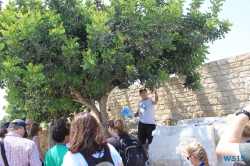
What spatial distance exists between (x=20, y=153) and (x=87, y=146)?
4.06 feet

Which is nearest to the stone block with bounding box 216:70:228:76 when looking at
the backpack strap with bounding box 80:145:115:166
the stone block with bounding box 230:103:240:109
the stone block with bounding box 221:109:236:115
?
the stone block with bounding box 230:103:240:109

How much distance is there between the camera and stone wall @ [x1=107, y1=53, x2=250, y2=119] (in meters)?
7.30

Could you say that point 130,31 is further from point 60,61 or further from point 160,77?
point 60,61

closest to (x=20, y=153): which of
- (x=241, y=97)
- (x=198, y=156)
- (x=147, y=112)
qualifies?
(x=198, y=156)

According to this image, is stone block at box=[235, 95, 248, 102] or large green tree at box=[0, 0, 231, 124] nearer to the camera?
large green tree at box=[0, 0, 231, 124]

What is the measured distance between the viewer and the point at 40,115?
9102 mm

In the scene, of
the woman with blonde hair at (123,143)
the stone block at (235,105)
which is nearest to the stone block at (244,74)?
the stone block at (235,105)

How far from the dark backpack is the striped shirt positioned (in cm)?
101

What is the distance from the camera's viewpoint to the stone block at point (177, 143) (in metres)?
4.53

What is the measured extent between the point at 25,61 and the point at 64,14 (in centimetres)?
134

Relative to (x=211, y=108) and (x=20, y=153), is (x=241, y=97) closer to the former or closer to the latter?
(x=211, y=108)

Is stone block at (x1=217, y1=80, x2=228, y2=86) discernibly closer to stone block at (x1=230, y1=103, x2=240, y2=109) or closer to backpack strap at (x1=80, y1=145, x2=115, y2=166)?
stone block at (x1=230, y1=103, x2=240, y2=109)

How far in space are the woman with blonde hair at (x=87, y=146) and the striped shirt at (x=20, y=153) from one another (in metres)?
1.03

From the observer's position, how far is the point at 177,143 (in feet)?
15.9
